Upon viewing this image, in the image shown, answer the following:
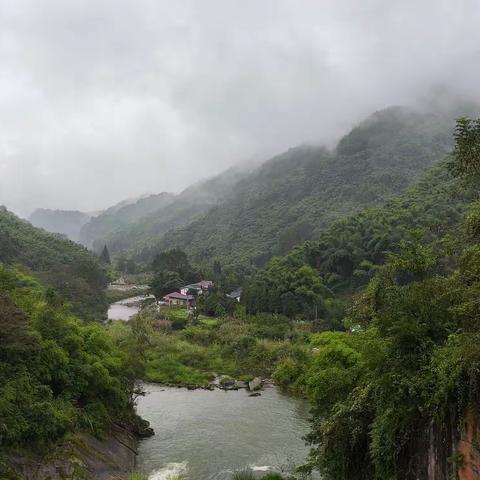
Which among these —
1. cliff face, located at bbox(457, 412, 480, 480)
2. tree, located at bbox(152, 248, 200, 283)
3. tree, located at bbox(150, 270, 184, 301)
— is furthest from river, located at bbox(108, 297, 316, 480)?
tree, located at bbox(152, 248, 200, 283)

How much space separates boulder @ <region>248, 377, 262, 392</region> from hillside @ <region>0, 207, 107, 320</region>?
895 inches

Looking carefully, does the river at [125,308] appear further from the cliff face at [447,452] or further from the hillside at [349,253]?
the cliff face at [447,452]

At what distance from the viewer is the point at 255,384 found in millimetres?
43844

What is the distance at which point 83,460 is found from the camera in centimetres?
2261

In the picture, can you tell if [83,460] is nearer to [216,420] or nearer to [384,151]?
[216,420]

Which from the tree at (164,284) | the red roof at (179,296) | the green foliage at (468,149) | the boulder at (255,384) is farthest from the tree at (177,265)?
the green foliage at (468,149)

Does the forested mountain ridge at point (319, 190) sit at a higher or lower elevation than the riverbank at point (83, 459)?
higher

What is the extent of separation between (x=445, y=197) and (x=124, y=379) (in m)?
65.9

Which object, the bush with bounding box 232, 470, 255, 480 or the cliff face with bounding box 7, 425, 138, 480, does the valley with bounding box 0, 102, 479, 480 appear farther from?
the bush with bounding box 232, 470, 255, 480

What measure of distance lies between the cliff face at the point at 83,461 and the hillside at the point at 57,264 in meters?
32.3

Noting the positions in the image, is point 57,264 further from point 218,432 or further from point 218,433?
point 218,433

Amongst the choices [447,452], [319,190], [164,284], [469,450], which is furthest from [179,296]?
[319,190]

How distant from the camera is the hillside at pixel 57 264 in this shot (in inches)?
2467

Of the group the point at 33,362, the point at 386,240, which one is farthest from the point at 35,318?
the point at 386,240
